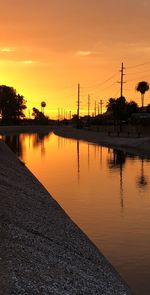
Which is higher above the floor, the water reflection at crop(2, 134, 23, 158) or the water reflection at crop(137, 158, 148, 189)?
the water reflection at crop(137, 158, 148, 189)

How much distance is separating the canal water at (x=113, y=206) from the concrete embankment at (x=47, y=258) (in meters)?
0.60

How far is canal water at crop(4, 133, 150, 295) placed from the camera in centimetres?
1365

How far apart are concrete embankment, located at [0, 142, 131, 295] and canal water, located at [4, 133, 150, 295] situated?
600 millimetres

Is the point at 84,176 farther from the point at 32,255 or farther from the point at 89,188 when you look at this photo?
the point at 32,255

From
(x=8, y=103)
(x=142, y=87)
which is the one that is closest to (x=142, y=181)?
(x=142, y=87)

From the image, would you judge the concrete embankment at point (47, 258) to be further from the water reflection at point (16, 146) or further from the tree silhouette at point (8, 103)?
the tree silhouette at point (8, 103)

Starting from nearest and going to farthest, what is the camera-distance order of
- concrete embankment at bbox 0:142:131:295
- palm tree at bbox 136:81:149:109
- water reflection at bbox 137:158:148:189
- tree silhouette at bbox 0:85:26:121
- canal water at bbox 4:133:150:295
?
concrete embankment at bbox 0:142:131:295 → canal water at bbox 4:133:150:295 → water reflection at bbox 137:158:148:189 → palm tree at bbox 136:81:149:109 → tree silhouette at bbox 0:85:26:121

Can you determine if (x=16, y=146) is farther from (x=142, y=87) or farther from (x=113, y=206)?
(x=142, y=87)

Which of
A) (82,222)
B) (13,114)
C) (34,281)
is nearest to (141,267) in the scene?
(34,281)

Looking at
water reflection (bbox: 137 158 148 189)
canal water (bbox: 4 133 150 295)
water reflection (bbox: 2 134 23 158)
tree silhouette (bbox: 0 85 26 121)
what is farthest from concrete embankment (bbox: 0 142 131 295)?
tree silhouette (bbox: 0 85 26 121)

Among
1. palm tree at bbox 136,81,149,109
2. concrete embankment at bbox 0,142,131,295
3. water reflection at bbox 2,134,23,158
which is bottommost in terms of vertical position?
water reflection at bbox 2,134,23,158

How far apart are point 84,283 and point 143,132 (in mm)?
85204

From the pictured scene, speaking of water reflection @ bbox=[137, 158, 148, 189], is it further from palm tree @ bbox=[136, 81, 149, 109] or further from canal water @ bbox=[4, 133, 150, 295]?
palm tree @ bbox=[136, 81, 149, 109]

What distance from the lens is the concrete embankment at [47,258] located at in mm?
9309
